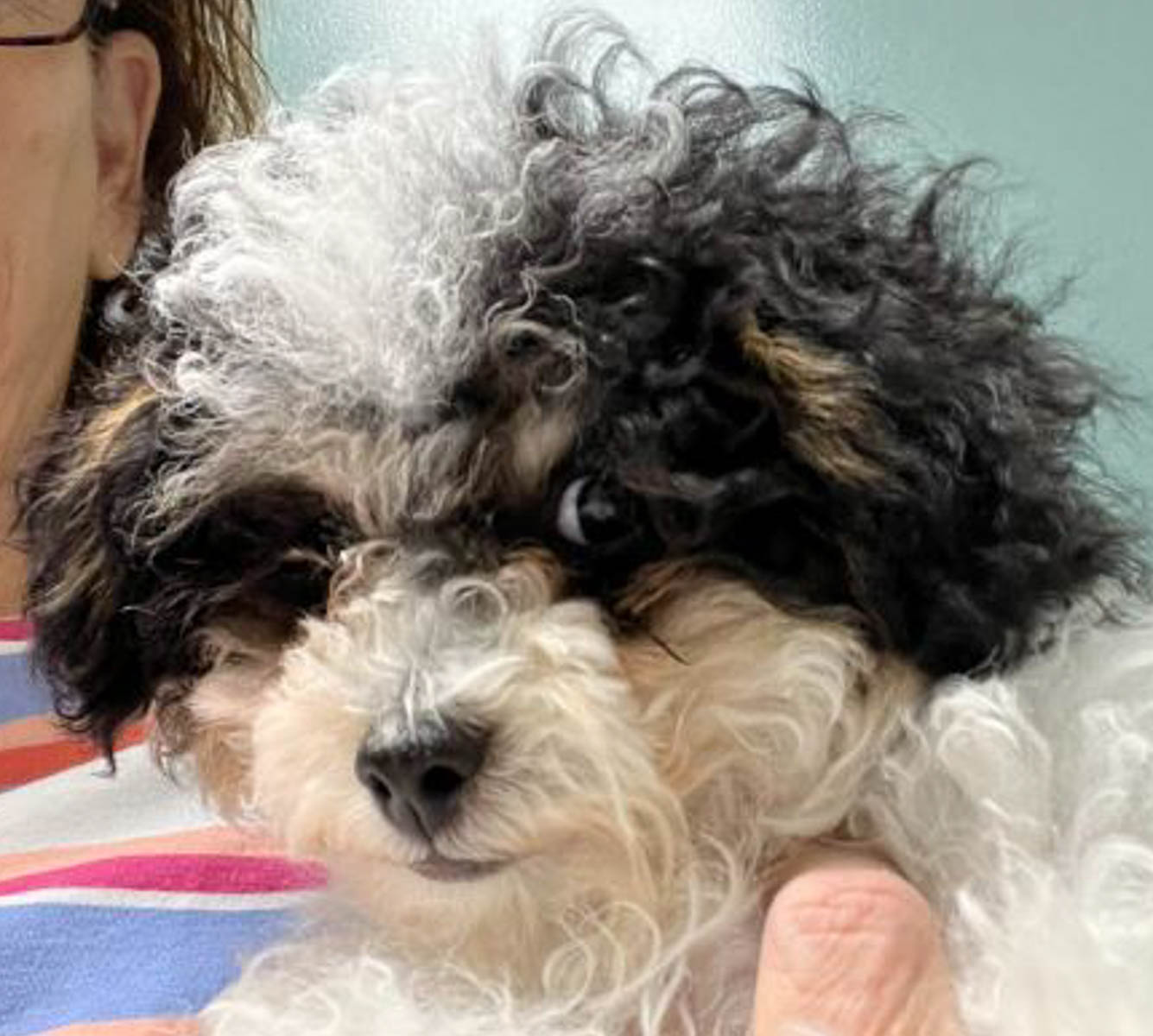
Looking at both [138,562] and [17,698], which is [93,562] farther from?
[17,698]

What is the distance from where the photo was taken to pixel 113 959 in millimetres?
1247

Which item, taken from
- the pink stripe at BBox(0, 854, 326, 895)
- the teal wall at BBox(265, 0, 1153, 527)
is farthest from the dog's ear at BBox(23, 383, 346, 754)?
the teal wall at BBox(265, 0, 1153, 527)

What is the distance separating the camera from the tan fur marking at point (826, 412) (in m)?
0.99

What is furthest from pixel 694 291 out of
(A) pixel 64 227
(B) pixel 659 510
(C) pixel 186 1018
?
(A) pixel 64 227

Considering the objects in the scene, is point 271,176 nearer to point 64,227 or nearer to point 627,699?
point 627,699

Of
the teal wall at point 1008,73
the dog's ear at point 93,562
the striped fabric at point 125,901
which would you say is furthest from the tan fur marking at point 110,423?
the teal wall at point 1008,73

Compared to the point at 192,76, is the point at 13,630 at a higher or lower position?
lower

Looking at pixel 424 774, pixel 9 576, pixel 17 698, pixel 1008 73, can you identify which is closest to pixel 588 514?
pixel 424 774

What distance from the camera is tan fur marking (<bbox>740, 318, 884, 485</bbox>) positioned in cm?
99

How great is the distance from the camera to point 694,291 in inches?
40.2

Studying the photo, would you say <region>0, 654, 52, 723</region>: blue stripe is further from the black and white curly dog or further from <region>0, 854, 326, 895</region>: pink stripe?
the black and white curly dog

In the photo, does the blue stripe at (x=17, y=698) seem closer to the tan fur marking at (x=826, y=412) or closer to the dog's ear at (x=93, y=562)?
the dog's ear at (x=93, y=562)

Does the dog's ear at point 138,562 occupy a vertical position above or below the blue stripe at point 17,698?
above

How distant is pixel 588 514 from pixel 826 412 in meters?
0.12
